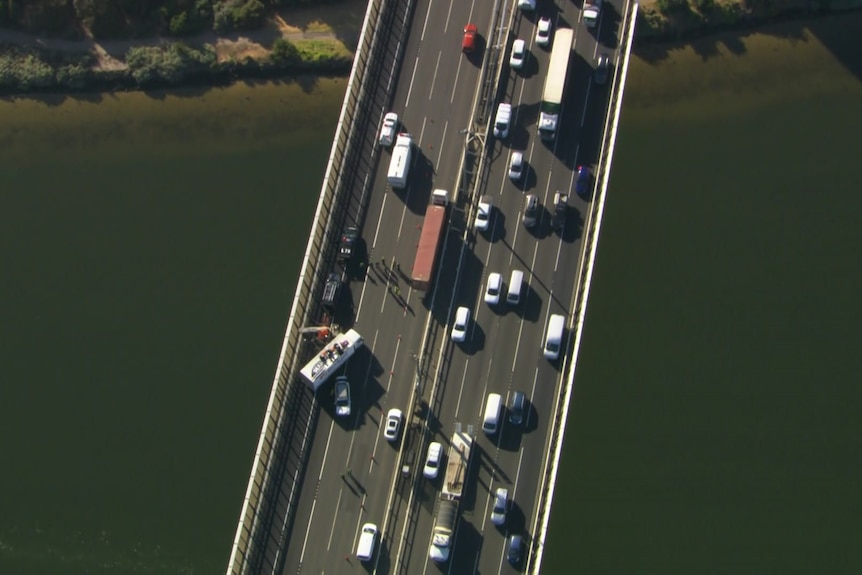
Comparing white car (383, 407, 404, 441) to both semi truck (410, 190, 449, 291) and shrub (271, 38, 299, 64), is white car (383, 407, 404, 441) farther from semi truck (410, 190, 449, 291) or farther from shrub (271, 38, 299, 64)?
shrub (271, 38, 299, 64)

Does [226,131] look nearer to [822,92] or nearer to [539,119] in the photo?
[539,119]

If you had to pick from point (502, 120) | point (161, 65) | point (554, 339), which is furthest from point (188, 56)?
point (554, 339)

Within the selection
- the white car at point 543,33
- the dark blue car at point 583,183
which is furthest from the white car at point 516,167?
the white car at point 543,33

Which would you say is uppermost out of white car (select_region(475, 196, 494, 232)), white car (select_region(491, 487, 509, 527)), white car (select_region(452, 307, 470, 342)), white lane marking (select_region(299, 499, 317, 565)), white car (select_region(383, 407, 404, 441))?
white car (select_region(475, 196, 494, 232))

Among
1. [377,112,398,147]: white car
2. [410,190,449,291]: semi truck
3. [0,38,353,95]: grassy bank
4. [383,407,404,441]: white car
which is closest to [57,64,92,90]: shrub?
[0,38,353,95]: grassy bank

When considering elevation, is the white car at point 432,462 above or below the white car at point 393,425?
below

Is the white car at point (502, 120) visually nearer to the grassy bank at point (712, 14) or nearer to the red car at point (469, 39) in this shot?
the red car at point (469, 39)

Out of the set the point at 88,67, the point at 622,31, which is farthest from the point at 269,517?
the point at 88,67
